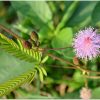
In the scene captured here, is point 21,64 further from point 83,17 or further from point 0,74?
point 83,17

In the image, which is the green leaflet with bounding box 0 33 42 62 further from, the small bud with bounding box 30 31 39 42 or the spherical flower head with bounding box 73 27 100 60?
the spherical flower head with bounding box 73 27 100 60

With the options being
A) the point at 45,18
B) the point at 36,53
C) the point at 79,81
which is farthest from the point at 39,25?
the point at 36,53

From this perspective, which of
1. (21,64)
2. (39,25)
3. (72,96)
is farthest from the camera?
(39,25)

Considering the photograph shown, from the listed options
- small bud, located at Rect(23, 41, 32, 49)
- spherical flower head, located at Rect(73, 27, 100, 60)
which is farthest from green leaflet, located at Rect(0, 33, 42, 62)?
spherical flower head, located at Rect(73, 27, 100, 60)

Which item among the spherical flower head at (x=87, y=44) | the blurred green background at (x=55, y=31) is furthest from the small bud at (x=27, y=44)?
the blurred green background at (x=55, y=31)

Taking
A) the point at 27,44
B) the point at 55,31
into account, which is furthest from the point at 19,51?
the point at 55,31

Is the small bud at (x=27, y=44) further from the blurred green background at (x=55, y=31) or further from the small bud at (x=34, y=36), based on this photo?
the blurred green background at (x=55, y=31)
